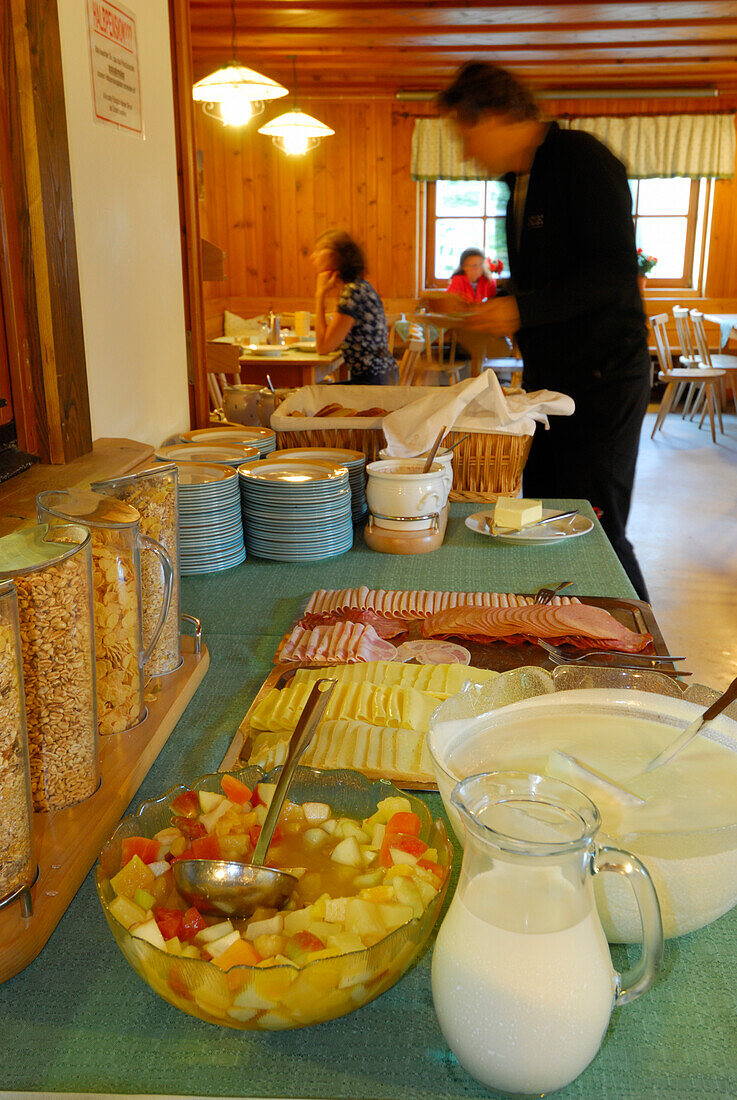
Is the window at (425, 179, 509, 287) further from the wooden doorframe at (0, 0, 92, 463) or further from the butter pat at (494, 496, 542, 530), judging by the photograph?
the wooden doorframe at (0, 0, 92, 463)

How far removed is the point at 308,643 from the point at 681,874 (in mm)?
657

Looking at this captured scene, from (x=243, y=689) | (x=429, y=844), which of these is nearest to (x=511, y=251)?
(x=243, y=689)

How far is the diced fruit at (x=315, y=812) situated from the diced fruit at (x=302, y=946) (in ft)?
0.48

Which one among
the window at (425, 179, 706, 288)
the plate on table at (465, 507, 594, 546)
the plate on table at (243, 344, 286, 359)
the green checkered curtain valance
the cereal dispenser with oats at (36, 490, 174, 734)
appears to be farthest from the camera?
the window at (425, 179, 706, 288)

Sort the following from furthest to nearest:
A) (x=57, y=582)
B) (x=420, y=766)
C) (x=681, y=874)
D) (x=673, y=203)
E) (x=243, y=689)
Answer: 1. (x=673, y=203)
2. (x=243, y=689)
3. (x=420, y=766)
4. (x=57, y=582)
5. (x=681, y=874)

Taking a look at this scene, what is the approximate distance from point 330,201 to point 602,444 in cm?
636

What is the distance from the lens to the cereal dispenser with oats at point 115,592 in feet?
2.78

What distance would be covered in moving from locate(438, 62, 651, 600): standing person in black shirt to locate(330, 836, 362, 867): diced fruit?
148cm

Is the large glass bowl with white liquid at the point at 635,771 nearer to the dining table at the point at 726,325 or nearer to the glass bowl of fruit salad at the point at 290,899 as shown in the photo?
the glass bowl of fruit salad at the point at 290,899

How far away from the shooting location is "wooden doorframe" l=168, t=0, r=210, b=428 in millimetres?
2143

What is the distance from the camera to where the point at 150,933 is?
577 mm

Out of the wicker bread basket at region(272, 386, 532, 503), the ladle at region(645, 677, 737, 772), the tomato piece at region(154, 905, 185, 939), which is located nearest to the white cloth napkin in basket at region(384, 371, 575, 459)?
the wicker bread basket at region(272, 386, 532, 503)

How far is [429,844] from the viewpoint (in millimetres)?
683

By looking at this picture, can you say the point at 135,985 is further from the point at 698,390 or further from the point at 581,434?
the point at 698,390
